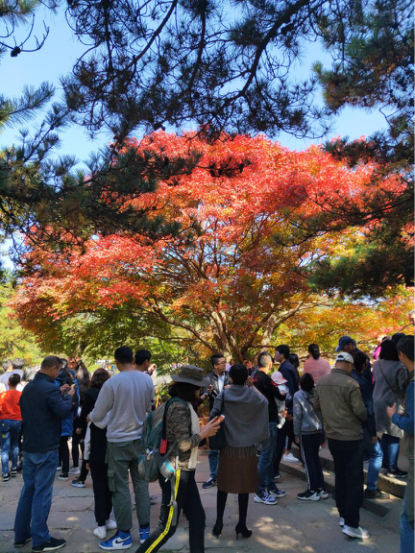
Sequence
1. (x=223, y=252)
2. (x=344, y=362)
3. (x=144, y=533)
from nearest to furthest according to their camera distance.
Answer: (x=144, y=533) < (x=344, y=362) < (x=223, y=252)

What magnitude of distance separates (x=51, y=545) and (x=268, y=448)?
2.34 metres

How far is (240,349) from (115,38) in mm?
8578

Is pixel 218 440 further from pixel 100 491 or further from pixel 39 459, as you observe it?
pixel 39 459

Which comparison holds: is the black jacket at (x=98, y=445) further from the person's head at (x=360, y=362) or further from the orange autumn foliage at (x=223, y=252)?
the orange autumn foliage at (x=223, y=252)

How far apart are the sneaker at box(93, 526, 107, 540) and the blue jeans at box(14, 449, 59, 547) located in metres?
0.44

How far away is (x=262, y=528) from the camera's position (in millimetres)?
4125

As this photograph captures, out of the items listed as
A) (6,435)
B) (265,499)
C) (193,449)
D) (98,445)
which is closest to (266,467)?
(265,499)

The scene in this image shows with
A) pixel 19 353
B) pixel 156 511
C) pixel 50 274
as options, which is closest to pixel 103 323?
pixel 50 274

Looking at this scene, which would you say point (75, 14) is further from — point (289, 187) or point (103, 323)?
point (103, 323)

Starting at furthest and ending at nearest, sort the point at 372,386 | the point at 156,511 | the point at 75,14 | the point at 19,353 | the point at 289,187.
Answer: the point at 19,353 → the point at 289,187 → the point at 372,386 → the point at 156,511 → the point at 75,14

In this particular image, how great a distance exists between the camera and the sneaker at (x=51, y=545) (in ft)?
12.0

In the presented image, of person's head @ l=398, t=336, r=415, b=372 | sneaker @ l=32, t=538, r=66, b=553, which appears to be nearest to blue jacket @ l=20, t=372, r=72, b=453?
sneaker @ l=32, t=538, r=66, b=553

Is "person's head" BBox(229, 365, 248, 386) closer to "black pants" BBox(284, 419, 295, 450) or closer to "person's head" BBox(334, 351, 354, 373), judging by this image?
"person's head" BBox(334, 351, 354, 373)

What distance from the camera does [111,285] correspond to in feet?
31.2
